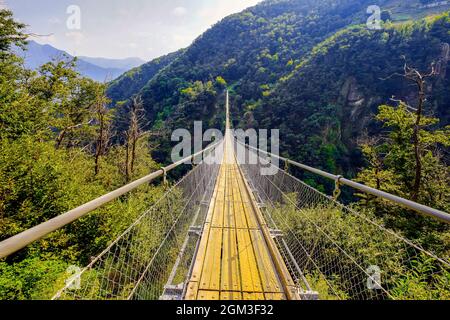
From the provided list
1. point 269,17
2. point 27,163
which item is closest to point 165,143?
point 27,163

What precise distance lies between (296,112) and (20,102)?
83.7 ft

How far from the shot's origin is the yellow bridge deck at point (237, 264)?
1.89 meters

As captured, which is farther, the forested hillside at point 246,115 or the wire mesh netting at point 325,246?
the forested hillside at point 246,115

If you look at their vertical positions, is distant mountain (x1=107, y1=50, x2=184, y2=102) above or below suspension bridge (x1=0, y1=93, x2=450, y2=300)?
above

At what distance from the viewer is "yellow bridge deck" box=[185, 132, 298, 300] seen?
1894 millimetres

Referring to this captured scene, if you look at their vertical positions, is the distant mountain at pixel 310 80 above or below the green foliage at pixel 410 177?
above

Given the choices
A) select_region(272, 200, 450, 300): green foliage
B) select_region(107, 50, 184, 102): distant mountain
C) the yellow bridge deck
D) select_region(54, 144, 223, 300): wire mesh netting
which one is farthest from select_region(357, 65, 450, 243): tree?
select_region(107, 50, 184, 102): distant mountain

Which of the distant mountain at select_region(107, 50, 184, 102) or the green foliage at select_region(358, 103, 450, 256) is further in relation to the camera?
the distant mountain at select_region(107, 50, 184, 102)

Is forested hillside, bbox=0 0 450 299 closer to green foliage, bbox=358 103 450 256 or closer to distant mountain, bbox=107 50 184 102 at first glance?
green foliage, bbox=358 103 450 256

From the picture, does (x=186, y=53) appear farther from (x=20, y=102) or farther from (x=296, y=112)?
(x=20, y=102)

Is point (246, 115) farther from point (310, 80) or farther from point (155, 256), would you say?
point (155, 256)

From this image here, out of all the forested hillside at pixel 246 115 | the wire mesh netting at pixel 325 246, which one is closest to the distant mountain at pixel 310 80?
the forested hillside at pixel 246 115

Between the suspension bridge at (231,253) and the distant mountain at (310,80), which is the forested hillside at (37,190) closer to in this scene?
the suspension bridge at (231,253)
